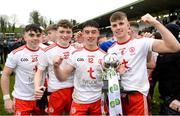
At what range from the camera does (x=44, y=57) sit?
5.94 meters

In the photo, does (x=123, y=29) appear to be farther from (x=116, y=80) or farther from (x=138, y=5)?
(x=138, y=5)

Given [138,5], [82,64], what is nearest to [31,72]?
[82,64]

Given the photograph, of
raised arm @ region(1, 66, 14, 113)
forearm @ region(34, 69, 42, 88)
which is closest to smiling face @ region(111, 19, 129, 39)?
forearm @ region(34, 69, 42, 88)

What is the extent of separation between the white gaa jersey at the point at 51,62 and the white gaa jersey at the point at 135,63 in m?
1.12

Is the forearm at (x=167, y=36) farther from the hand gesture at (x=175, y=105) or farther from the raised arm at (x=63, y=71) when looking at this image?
the raised arm at (x=63, y=71)

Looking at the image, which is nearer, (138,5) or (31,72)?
(31,72)

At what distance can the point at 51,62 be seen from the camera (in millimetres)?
5941

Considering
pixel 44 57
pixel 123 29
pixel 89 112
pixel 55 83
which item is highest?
pixel 123 29

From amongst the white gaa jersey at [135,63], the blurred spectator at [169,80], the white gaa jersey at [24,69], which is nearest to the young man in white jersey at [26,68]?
the white gaa jersey at [24,69]

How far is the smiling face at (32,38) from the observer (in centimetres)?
607

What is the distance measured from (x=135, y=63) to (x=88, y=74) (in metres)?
0.80

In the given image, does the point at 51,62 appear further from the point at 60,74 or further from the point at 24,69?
the point at 60,74

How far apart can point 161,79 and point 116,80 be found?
968 millimetres

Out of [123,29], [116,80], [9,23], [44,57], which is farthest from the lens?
[9,23]
